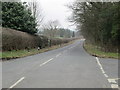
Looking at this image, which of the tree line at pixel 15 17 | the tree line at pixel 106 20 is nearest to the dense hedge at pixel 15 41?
the tree line at pixel 15 17

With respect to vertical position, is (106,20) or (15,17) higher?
(15,17)

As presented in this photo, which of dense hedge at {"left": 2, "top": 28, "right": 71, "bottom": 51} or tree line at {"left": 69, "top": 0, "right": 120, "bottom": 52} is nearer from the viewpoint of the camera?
dense hedge at {"left": 2, "top": 28, "right": 71, "bottom": 51}

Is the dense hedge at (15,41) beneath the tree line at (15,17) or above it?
beneath

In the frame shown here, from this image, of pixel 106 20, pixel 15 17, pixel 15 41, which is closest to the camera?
pixel 15 41

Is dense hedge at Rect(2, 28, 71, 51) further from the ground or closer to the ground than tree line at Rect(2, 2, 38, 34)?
closer to the ground

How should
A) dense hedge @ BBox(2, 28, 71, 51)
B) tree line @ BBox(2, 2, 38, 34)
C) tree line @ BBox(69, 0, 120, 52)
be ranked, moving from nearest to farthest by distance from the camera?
1. dense hedge @ BBox(2, 28, 71, 51)
2. tree line @ BBox(69, 0, 120, 52)
3. tree line @ BBox(2, 2, 38, 34)

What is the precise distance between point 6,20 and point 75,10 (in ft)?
52.3

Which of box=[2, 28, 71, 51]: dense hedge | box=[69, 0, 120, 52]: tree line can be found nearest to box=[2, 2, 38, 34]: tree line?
box=[2, 28, 71, 51]: dense hedge

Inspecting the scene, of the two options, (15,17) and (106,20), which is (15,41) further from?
(106,20)

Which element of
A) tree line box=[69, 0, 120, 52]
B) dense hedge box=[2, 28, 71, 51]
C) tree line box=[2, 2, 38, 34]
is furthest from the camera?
tree line box=[2, 2, 38, 34]

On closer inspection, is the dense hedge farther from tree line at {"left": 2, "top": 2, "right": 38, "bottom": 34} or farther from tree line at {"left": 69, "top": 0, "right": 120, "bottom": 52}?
tree line at {"left": 69, "top": 0, "right": 120, "bottom": 52}

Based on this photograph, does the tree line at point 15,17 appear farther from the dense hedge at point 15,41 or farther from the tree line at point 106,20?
the tree line at point 106,20

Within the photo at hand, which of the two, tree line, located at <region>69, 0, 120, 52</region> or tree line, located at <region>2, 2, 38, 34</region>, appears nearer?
tree line, located at <region>69, 0, 120, 52</region>

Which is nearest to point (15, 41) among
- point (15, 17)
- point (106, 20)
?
point (15, 17)
